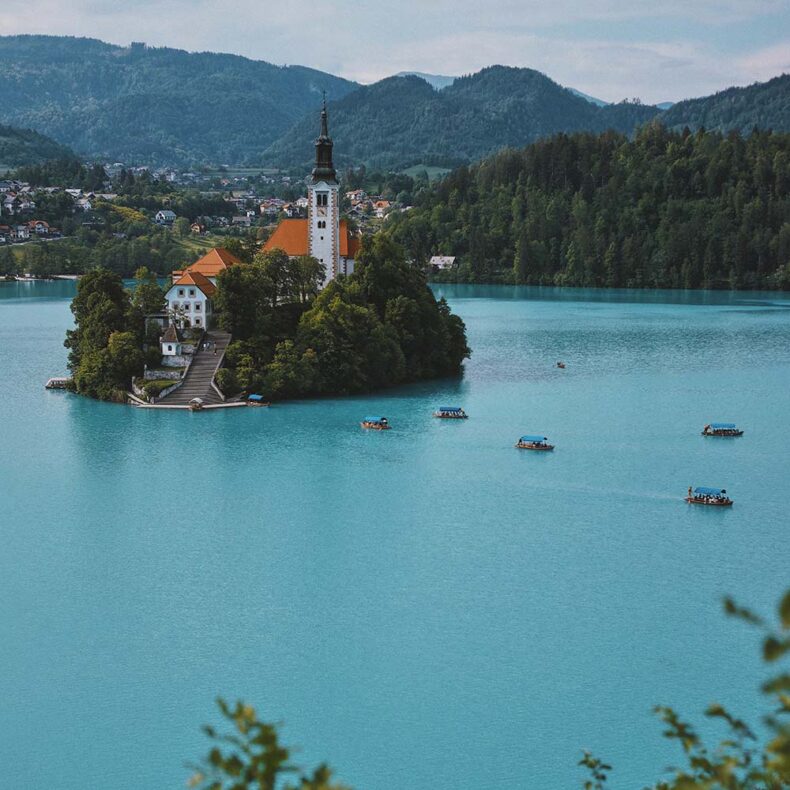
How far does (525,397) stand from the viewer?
4547 centimetres

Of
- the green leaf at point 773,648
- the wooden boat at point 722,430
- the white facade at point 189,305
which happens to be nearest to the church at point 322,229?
the white facade at point 189,305

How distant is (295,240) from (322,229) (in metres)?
1.63

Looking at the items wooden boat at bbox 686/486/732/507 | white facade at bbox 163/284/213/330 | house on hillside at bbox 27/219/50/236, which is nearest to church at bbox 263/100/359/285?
white facade at bbox 163/284/213/330

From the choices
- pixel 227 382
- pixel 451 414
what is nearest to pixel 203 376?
pixel 227 382

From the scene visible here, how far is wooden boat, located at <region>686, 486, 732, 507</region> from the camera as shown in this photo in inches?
1169

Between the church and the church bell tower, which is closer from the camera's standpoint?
the church bell tower

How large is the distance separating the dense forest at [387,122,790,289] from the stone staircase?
7356 cm

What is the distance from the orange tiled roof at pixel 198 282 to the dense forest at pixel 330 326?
1438 millimetres

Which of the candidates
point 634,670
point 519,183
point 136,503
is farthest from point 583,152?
point 634,670

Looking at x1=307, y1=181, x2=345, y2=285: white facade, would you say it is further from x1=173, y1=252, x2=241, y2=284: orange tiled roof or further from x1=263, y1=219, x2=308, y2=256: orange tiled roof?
x1=173, y1=252, x2=241, y2=284: orange tiled roof

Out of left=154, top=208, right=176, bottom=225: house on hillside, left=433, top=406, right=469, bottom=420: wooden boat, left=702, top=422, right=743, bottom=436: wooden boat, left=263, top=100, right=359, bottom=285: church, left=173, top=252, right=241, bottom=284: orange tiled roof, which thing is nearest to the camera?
left=702, top=422, right=743, bottom=436: wooden boat

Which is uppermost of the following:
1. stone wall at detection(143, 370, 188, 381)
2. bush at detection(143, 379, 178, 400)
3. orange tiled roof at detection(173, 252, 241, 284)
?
orange tiled roof at detection(173, 252, 241, 284)

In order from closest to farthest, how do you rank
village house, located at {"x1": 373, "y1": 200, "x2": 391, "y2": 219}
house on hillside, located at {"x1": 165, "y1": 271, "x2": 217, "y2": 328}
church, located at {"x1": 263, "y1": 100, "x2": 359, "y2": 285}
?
1. house on hillside, located at {"x1": 165, "y1": 271, "x2": 217, "y2": 328}
2. church, located at {"x1": 263, "y1": 100, "x2": 359, "y2": 285}
3. village house, located at {"x1": 373, "y1": 200, "x2": 391, "y2": 219}

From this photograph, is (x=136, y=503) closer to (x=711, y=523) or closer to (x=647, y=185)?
(x=711, y=523)
